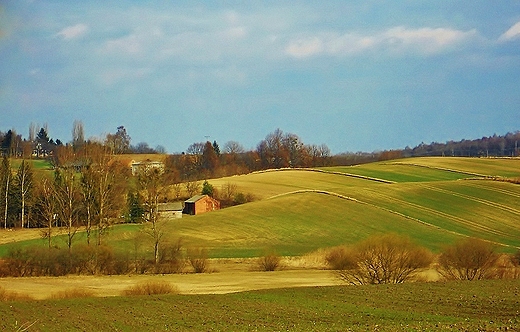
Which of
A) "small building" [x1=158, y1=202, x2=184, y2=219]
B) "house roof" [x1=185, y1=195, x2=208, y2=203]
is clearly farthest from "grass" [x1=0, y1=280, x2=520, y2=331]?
"house roof" [x1=185, y1=195, x2=208, y2=203]

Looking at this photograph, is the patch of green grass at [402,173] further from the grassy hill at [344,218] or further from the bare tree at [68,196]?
the bare tree at [68,196]

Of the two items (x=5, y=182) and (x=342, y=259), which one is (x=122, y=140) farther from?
(x=342, y=259)

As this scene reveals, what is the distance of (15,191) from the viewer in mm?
80812

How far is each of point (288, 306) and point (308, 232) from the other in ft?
135

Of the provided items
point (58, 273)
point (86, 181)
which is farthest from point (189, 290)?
point (86, 181)

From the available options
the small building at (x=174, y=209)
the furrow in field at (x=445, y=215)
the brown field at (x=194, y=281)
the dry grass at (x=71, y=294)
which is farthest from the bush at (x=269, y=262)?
the small building at (x=174, y=209)

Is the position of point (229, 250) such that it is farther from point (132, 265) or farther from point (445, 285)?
point (445, 285)

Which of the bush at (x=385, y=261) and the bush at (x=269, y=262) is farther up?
the bush at (x=385, y=261)

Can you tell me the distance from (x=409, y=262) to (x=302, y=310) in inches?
630

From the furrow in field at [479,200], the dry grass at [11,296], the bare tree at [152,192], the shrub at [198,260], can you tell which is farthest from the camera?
the furrow in field at [479,200]

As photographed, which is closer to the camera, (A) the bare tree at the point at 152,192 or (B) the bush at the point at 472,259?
(B) the bush at the point at 472,259

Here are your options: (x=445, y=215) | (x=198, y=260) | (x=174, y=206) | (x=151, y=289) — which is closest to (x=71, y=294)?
(x=151, y=289)

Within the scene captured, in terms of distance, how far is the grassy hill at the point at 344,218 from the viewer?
209 feet

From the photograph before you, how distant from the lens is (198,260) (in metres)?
50.9
